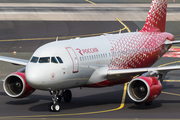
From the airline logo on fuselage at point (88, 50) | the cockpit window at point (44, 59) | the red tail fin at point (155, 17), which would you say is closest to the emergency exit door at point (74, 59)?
the airline logo on fuselage at point (88, 50)

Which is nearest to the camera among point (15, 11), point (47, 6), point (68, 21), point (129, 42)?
point (129, 42)

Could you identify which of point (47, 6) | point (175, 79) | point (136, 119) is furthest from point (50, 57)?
point (47, 6)

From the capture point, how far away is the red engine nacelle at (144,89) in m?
25.9

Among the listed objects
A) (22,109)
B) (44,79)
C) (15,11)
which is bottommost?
(22,109)

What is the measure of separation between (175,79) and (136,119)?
1775cm

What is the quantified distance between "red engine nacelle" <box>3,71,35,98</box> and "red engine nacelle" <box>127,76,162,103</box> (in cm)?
757

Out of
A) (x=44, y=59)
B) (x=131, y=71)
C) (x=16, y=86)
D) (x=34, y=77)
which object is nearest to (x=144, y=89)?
(x=131, y=71)

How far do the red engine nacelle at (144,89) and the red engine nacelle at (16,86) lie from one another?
7.57 meters

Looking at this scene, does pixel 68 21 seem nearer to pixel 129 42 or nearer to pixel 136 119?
pixel 129 42

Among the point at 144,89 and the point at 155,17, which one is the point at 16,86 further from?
the point at 155,17

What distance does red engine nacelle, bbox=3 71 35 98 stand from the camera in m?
27.9

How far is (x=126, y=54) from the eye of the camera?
31672 millimetres

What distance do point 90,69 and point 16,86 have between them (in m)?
5.97

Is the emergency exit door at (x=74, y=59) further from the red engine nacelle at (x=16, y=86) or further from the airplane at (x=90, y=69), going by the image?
the red engine nacelle at (x=16, y=86)
